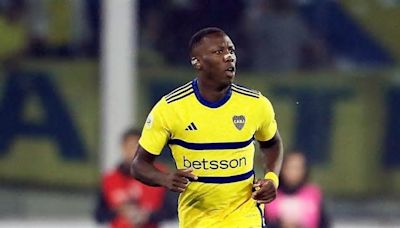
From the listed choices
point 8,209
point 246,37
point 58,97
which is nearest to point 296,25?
point 246,37

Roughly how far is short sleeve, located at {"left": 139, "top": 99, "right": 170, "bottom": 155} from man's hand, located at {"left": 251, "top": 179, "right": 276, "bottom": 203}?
48 centimetres

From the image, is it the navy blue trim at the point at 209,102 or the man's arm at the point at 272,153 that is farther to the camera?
the man's arm at the point at 272,153

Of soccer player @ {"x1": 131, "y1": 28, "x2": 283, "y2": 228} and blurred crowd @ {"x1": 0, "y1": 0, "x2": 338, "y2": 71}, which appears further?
blurred crowd @ {"x1": 0, "y1": 0, "x2": 338, "y2": 71}

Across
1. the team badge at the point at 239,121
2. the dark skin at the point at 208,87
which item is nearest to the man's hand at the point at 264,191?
the dark skin at the point at 208,87

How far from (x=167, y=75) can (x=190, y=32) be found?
0.41 meters

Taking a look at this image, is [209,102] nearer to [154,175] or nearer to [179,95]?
[179,95]

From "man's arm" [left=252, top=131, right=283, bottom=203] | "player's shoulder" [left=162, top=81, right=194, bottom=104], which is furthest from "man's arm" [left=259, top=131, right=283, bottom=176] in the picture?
"player's shoulder" [left=162, top=81, right=194, bottom=104]

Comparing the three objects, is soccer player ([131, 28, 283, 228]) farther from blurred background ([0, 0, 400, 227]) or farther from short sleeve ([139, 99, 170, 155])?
blurred background ([0, 0, 400, 227])

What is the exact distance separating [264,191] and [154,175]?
0.51m

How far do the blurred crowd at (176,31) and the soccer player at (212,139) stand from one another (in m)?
4.84

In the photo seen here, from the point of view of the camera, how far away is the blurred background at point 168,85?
11.4 meters

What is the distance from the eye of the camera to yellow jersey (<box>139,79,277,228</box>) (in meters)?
6.45

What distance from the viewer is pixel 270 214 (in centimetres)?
925

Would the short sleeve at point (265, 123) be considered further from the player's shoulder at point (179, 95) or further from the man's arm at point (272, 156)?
the player's shoulder at point (179, 95)
